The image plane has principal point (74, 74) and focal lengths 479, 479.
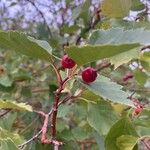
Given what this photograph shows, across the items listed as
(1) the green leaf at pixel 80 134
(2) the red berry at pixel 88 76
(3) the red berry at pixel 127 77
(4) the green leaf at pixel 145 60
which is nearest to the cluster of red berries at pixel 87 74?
(2) the red berry at pixel 88 76

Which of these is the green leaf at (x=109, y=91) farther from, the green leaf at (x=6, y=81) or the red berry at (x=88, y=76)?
the green leaf at (x=6, y=81)

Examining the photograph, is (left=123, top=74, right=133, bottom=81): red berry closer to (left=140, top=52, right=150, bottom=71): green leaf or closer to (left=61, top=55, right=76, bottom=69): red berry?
(left=140, top=52, right=150, bottom=71): green leaf

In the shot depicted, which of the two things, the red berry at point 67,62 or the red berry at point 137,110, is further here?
the red berry at point 137,110

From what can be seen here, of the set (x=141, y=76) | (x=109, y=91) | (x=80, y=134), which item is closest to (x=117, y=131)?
(x=109, y=91)

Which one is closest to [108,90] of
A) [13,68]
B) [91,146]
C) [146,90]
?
[146,90]

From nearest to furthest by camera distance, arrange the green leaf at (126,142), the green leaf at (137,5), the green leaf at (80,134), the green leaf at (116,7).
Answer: the green leaf at (126,142)
the green leaf at (116,7)
the green leaf at (137,5)
the green leaf at (80,134)

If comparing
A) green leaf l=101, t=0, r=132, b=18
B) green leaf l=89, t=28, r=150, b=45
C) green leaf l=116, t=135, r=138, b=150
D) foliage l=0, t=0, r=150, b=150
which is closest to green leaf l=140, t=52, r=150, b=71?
foliage l=0, t=0, r=150, b=150
